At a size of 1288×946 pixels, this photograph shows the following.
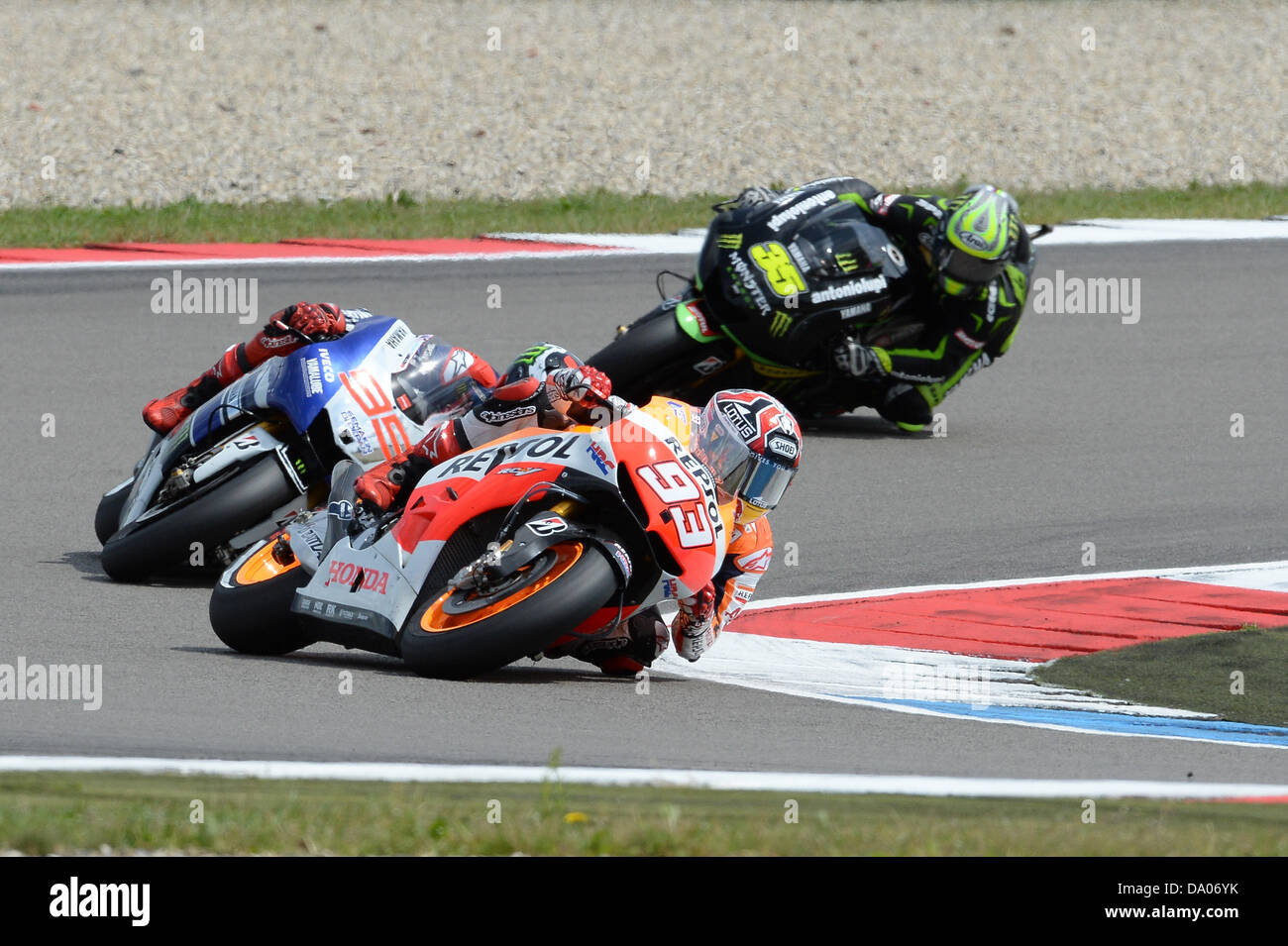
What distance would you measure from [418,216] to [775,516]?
8.17 meters

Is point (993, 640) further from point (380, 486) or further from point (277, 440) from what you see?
point (277, 440)

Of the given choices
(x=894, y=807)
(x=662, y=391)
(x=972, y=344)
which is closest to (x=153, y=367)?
(x=662, y=391)

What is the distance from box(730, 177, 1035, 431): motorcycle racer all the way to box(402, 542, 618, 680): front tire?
5869mm

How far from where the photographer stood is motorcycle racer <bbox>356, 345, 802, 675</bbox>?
7.07 meters

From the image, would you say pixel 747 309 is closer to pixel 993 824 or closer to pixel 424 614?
pixel 424 614

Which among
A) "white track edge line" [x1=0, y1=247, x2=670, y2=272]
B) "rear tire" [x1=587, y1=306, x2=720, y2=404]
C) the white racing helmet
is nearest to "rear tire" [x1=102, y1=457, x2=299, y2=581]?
the white racing helmet

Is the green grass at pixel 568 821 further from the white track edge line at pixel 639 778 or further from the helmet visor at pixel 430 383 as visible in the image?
the helmet visor at pixel 430 383

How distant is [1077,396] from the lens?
46.5 ft

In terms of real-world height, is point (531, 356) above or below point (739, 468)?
above

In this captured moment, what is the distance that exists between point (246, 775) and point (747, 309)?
7.14m

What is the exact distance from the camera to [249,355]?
9148mm

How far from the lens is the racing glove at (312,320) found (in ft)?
29.0

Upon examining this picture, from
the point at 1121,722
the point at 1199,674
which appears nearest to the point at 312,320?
the point at 1121,722

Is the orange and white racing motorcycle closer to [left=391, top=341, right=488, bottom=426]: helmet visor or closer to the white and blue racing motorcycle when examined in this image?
the white and blue racing motorcycle
